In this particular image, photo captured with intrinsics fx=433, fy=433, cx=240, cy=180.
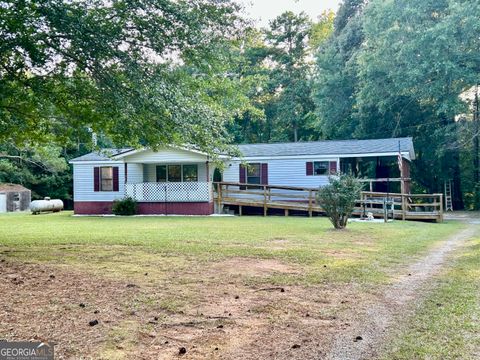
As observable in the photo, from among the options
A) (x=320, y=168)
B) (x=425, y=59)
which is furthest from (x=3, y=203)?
(x=425, y=59)

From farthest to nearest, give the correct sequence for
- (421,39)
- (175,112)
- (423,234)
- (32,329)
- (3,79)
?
(421,39), (423,234), (3,79), (175,112), (32,329)

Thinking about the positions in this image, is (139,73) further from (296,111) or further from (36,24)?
(296,111)

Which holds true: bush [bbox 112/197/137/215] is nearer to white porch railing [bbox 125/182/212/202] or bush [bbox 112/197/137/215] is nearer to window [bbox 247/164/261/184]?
white porch railing [bbox 125/182/212/202]

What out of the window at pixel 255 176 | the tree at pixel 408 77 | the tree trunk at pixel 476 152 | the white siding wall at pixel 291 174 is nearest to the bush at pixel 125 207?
the white siding wall at pixel 291 174

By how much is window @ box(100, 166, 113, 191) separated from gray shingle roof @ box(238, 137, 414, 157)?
7.13 meters

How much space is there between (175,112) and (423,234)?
8.20 meters

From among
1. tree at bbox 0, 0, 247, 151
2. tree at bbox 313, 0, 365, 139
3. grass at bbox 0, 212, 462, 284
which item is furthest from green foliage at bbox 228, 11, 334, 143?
tree at bbox 0, 0, 247, 151

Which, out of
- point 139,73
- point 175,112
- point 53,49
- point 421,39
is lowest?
point 175,112

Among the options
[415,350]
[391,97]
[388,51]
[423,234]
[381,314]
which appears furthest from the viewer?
[391,97]

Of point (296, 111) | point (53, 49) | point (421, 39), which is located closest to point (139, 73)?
point (53, 49)

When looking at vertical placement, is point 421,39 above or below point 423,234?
above

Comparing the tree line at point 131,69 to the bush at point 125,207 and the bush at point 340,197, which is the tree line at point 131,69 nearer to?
the bush at point 340,197

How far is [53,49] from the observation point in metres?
7.45

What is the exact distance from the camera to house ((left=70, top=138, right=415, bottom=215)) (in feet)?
67.9
